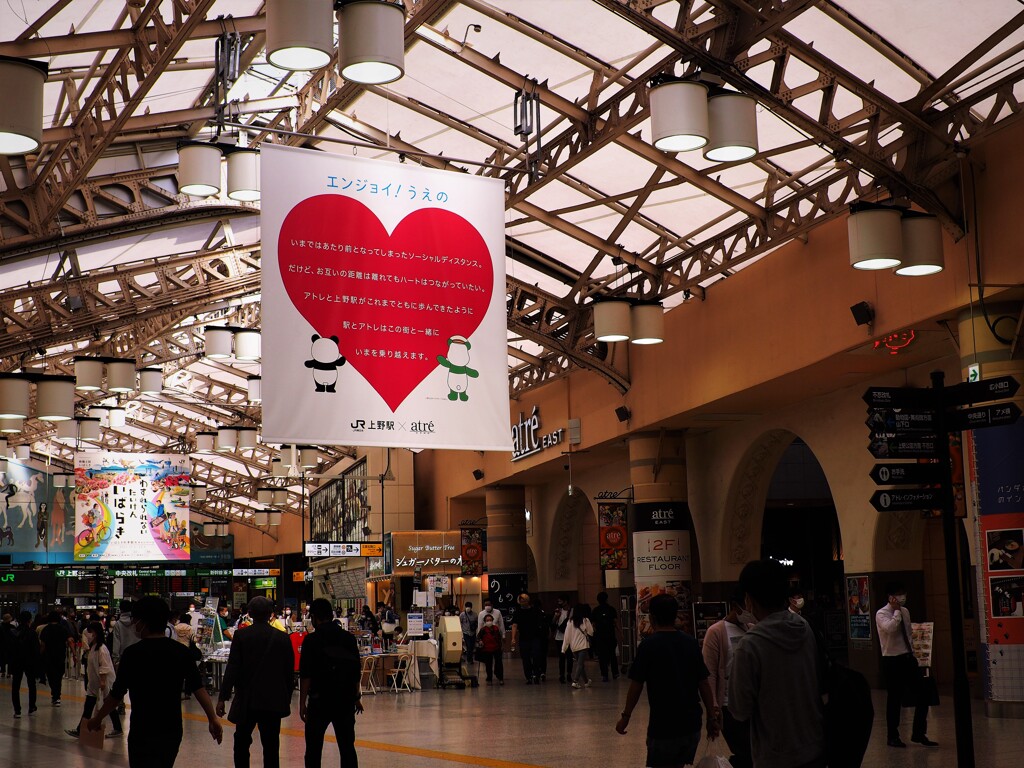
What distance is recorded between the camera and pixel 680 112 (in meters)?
8.84

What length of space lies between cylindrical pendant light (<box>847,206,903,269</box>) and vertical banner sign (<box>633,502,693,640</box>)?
387 inches

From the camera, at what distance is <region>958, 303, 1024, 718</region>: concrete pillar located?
12188 mm

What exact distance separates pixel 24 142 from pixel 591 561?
80.8ft

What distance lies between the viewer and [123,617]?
16.0 m

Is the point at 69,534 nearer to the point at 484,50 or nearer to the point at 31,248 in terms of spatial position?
the point at 31,248

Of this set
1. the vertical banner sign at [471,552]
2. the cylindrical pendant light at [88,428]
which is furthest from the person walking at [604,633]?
the cylindrical pendant light at [88,428]

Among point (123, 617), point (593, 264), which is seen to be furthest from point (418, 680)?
point (593, 264)

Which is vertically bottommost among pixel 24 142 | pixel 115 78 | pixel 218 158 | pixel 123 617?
pixel 123 617

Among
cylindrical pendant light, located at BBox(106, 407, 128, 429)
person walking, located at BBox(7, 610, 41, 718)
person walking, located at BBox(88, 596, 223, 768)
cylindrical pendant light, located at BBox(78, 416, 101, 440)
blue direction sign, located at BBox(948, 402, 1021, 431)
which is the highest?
cylindrical pendant light, located at BBox(106, 407, 128, 429)

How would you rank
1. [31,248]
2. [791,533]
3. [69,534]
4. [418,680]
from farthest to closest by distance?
[69,534], [791,533], [418,680], [31,248]

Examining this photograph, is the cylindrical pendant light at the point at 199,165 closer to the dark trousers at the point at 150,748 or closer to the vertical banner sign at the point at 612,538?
the dark trousers at the point at 150,748

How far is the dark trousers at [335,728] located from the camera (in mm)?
7816

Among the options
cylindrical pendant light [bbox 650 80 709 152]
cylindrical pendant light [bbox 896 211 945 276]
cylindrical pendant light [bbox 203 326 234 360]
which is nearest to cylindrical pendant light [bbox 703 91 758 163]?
cylindrical pendant light [bbox 650 80 709 152]

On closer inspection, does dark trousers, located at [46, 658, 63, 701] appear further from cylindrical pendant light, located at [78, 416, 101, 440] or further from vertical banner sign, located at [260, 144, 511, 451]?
vertical banner sign, located at [260, 144, 511, 451]
